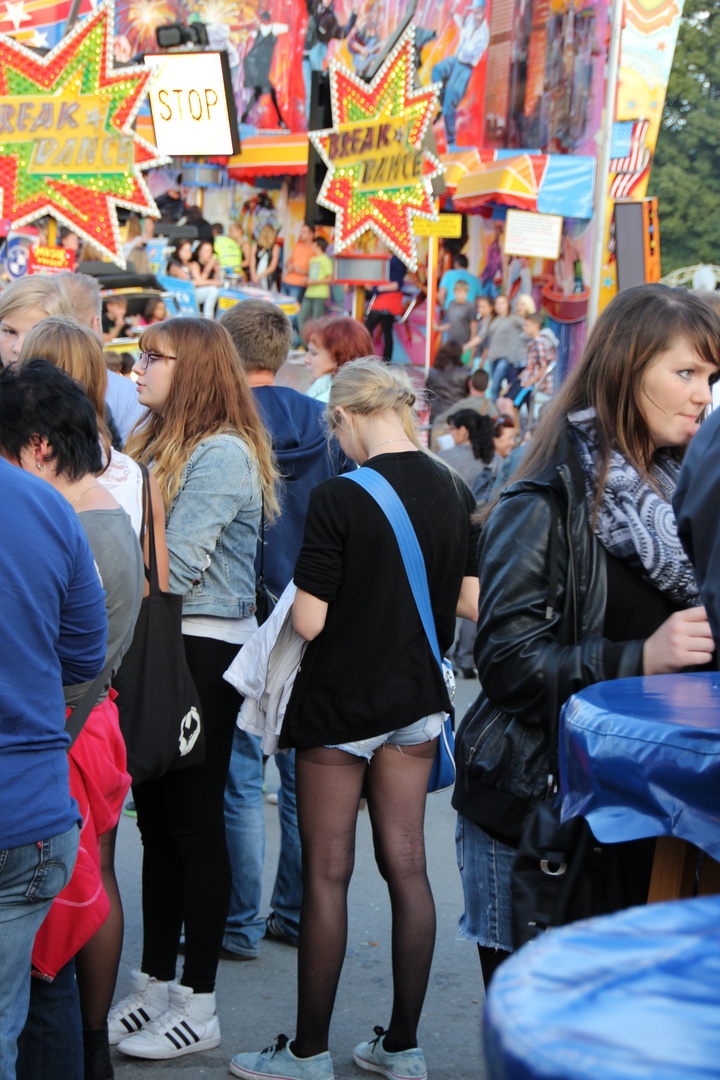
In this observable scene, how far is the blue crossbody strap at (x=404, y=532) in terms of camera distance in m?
2.90

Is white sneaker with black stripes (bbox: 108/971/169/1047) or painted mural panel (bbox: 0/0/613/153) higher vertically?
painted mural panel (bbox: 0/0/613/153)

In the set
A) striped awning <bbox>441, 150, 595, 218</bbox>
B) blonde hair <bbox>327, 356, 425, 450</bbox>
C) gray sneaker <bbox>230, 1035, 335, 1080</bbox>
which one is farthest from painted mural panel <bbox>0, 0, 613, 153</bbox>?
gray sneaker <bbox>230, 1035, 335, 1080</bbox>

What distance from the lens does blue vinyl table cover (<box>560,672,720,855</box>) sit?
1.48 metres

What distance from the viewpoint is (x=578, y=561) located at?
7.04ft

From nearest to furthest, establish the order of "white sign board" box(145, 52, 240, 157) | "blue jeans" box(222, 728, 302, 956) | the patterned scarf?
the patterned scarf < "blue jeans" box(222, 728, 302, 956) < "white sign board" box(145, 52, 240, 157)

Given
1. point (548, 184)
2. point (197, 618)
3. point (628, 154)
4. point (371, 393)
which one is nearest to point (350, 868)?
point (197, 618)

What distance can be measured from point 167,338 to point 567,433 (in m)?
1.66

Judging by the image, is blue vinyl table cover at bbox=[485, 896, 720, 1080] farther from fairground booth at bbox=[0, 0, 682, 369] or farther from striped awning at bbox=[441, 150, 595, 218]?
striped awning at bbox=[441, 150, 595, 218]

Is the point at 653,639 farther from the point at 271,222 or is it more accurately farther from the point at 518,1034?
the point at 271,222

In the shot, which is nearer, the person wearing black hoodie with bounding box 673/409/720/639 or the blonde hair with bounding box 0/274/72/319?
the person wearing black hoodie with bounding box 673/409/720/639

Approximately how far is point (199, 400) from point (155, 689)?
97 cm

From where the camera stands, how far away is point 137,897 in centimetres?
443

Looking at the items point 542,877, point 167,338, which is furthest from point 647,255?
point 542,877

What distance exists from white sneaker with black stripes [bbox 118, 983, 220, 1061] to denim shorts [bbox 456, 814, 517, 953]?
133cm
